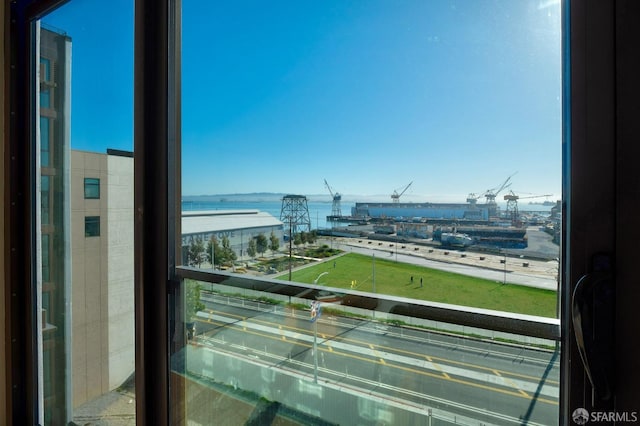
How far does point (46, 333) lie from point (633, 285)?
84.8 inches

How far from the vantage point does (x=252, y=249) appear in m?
1.15

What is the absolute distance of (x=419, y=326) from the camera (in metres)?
0.84

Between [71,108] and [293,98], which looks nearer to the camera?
[293,98]

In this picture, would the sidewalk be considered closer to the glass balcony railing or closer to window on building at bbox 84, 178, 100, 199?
the glass balcony railing

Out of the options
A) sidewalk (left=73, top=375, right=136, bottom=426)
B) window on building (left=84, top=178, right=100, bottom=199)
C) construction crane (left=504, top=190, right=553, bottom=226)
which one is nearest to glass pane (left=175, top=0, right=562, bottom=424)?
construction crane (left=504, top=190, right=553, bottom=226)

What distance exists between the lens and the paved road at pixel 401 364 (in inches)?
29.2

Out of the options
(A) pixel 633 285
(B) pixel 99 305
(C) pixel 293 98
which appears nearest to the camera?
(A) pixel 633 285

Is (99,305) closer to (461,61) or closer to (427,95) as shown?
(427,95)

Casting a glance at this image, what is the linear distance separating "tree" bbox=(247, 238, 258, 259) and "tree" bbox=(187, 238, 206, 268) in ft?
0.60

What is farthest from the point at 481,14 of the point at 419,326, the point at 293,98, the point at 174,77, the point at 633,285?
the point at 174,77

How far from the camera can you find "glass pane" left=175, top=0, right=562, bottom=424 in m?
0.75

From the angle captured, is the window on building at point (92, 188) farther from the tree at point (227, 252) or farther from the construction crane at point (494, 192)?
the construction crane at point (494, 192)

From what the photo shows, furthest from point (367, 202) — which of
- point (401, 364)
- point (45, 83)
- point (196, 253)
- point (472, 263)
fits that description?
point (45, 83)

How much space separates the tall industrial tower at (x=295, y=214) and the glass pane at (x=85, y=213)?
60cm
